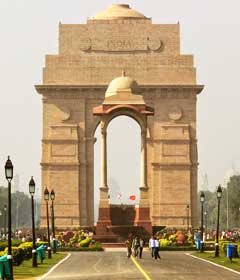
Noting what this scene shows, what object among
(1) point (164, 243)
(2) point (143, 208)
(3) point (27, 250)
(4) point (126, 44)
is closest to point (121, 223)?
(2) point (143, 208)

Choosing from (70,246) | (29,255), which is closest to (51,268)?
(29,255)

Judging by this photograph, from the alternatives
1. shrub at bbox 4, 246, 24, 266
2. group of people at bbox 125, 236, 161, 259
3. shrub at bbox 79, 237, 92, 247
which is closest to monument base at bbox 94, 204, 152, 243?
shrub at bbox 79, 237, 92, 247

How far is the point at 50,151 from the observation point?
101500mm

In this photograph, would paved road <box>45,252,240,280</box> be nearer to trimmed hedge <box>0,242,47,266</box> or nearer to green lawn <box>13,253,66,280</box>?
green lawn <box>13,253,66,280</box>

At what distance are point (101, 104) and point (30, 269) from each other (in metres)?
53.9

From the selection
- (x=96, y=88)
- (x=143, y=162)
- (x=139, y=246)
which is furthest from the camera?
(x=96, y=88)

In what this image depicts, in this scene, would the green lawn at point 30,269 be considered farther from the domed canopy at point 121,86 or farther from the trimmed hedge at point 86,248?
the domed canopy at point 121,86

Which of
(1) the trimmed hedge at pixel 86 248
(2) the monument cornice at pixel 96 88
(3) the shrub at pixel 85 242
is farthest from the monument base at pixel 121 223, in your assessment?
(2) the monument cornice at pixel 96 88

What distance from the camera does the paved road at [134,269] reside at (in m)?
41.0

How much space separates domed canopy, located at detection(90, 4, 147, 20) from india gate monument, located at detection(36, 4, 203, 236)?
1.21 m

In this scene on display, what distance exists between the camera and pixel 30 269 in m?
46.7

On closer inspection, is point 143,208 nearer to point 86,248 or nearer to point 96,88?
point 86,248

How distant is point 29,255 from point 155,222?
45.4 m

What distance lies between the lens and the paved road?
41000mm
